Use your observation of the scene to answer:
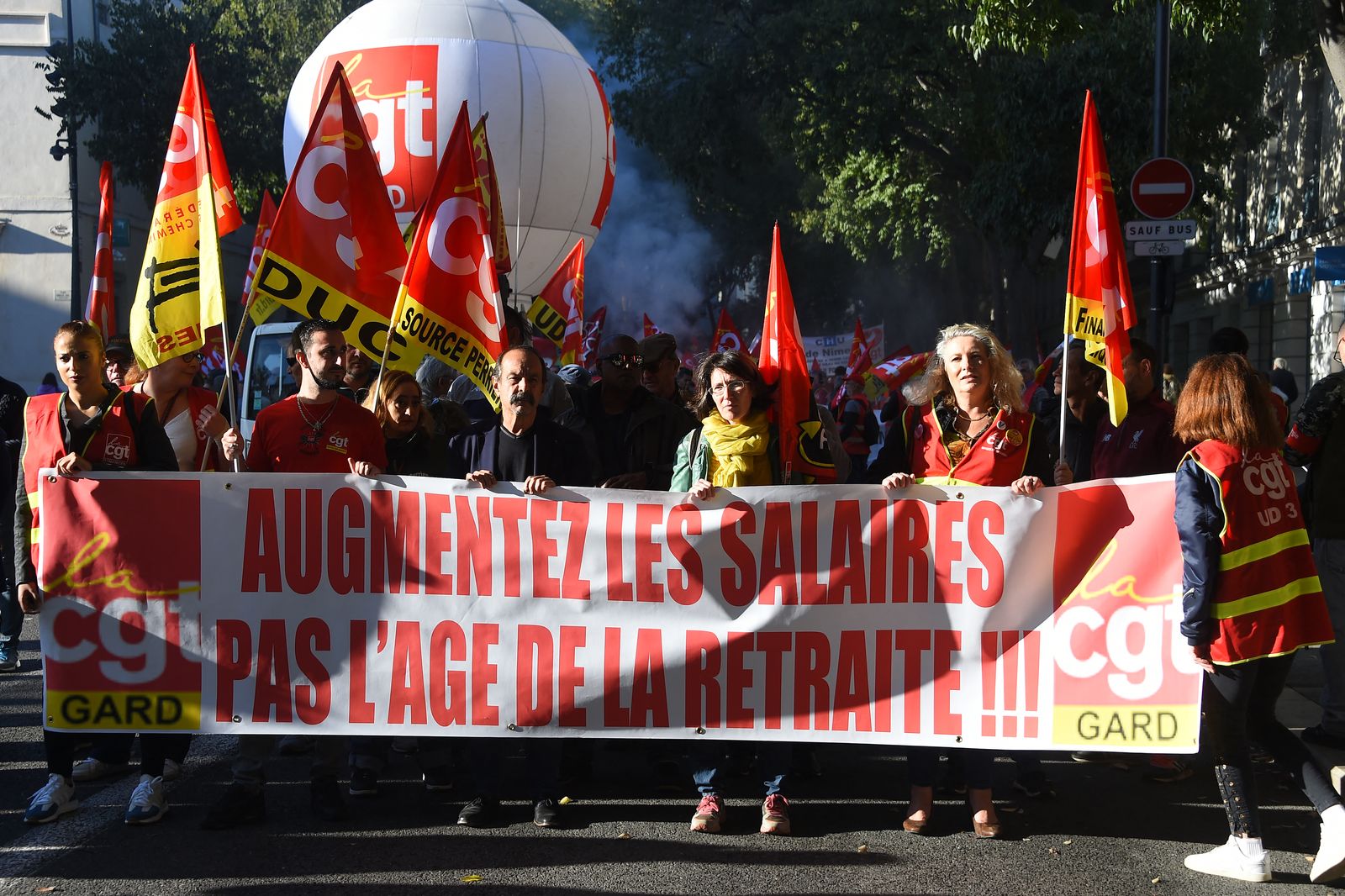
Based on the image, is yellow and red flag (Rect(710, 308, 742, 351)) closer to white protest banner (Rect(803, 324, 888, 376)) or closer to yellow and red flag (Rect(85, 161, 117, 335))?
yellow and red flag (Rect(85, 161, 117, 335))

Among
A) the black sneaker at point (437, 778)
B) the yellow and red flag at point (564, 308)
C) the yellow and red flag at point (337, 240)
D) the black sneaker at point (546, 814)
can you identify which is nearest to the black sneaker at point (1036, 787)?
the black sneaker at point (546, 814)

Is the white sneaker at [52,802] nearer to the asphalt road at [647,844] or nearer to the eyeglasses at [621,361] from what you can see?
the asphalt road at [647,844]

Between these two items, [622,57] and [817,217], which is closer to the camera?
[622,57]

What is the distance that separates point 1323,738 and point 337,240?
15.5 ft

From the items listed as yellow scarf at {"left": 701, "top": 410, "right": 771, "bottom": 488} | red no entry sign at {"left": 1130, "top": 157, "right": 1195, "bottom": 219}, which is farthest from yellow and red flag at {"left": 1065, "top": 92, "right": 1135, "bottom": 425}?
red no entry sign at {"left": 1130, "top": 157, "right": 1195, "bottom": 219}

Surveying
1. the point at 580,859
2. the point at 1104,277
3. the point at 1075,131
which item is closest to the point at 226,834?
the point at 580,859

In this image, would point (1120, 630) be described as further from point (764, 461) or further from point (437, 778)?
point (437, 778)

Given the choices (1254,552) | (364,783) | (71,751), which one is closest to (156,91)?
(71,751)

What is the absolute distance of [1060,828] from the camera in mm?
5465

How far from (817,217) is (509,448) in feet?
113

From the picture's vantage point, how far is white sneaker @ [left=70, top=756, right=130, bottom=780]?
19.8 feet

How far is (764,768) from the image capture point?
18.1 feet

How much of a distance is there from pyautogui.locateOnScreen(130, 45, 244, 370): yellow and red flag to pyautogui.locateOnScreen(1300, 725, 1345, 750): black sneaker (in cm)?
488

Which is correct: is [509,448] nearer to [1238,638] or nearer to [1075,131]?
[1238,638]
